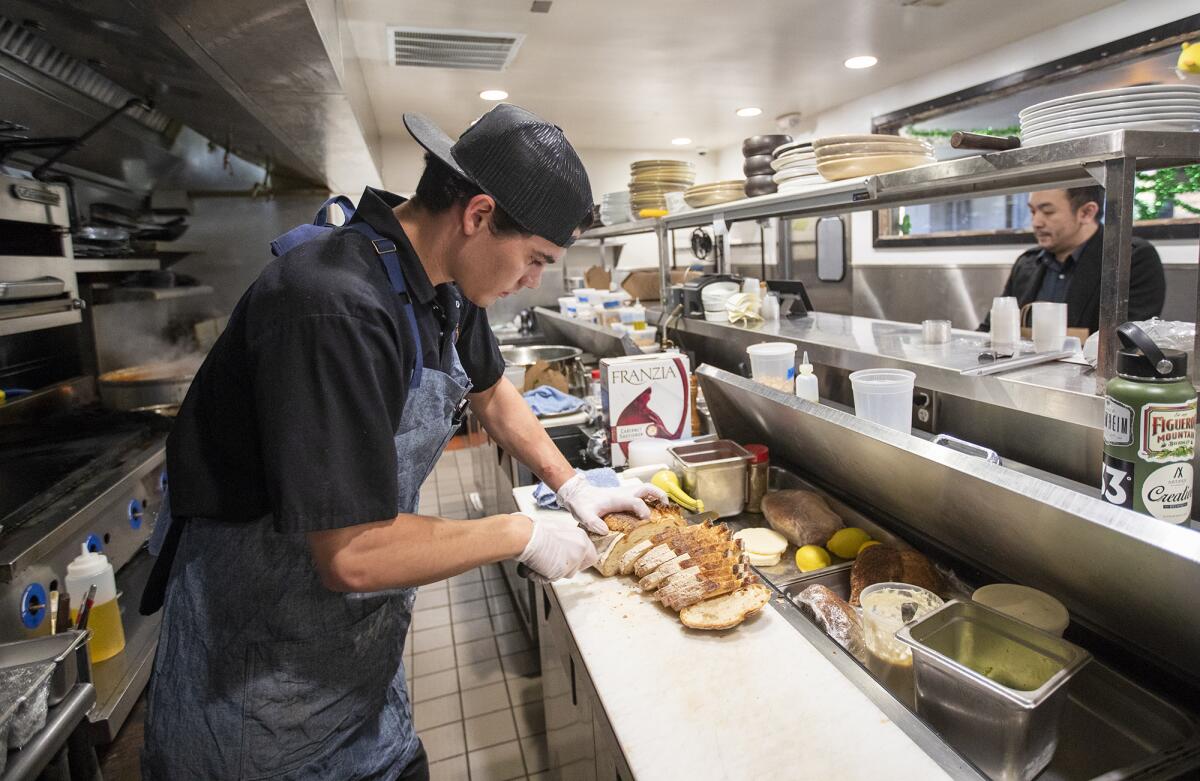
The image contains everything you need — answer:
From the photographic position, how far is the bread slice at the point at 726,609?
1.23 m

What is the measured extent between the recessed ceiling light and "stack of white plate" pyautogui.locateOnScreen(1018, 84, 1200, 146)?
3.70m

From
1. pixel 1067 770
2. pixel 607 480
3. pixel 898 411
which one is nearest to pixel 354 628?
pixel 607 480

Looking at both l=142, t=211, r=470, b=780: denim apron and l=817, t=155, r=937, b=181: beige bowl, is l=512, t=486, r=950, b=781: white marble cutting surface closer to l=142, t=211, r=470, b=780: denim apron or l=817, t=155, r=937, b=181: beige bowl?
l=142, t=211, r=470, b=780: denim apron

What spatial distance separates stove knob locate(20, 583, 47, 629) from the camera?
184 centimetres

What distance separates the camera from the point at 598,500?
1635 mm

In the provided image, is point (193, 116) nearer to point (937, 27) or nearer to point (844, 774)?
point (844, 774)

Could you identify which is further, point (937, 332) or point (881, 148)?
point (937, 332)

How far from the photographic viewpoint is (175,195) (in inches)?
188

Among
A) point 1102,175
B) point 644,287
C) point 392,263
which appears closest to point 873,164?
point 1102,175

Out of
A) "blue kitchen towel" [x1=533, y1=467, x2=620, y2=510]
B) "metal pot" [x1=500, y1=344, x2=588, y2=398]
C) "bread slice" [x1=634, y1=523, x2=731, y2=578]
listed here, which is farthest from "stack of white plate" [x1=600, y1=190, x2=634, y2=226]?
"bread slice" [x1=634, y1=523, x2=731, y2=578]

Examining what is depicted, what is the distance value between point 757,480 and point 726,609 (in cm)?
66

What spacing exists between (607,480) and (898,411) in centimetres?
77

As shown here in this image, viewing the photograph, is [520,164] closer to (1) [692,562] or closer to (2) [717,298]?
(1) [692,562]

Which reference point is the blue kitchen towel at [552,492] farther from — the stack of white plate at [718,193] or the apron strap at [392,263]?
the stack of white plate at [718,193]
